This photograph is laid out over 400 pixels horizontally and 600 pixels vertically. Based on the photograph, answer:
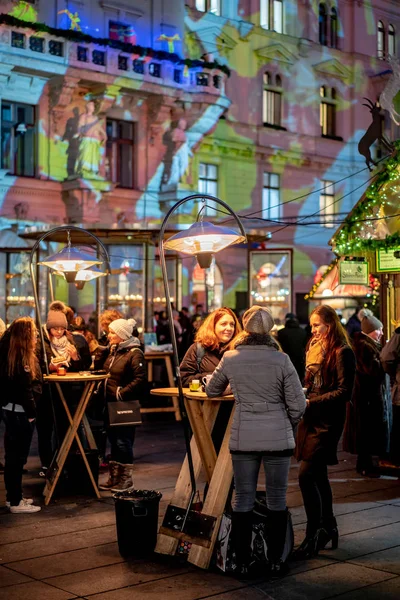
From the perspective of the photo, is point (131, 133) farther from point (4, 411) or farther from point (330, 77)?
point (4, 411)

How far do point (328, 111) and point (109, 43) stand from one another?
12867mm

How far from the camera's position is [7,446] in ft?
29.7

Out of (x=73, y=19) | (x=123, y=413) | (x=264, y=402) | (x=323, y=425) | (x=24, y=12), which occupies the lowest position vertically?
(x=123, y=413)

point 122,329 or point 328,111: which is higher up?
point 328,111

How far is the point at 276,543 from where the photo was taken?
683cm

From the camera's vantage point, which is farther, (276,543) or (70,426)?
(70,426)

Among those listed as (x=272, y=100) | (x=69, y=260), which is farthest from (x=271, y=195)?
(x=69, y=260)

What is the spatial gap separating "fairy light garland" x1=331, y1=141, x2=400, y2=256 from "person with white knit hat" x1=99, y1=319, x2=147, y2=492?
4.25 m

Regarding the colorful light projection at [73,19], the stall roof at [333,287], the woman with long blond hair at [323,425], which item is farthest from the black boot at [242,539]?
the colorful light projection at [73,19]

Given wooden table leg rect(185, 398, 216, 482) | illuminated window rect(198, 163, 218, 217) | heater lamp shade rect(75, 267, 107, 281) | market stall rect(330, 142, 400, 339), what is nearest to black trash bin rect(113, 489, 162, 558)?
wooden table leg rect(185, 398, 216, 482)

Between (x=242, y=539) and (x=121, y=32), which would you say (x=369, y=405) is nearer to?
(x=242, y=539)

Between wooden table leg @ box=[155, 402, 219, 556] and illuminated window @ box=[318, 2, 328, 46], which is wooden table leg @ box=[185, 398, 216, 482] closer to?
wooden table leg @ box=[155, 402, 219, 556]

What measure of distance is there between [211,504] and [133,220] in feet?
72.1

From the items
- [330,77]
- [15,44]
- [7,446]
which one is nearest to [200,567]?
[7,446]
